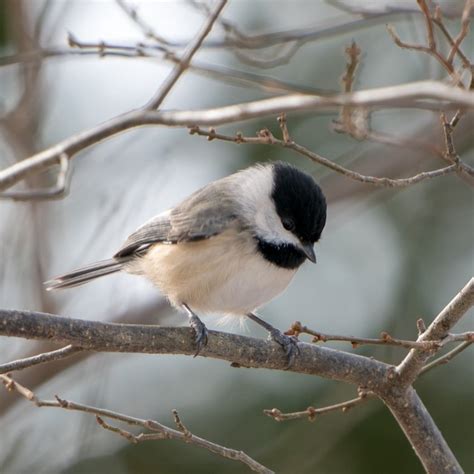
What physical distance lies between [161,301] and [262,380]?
1342 mm

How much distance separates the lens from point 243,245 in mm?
3549

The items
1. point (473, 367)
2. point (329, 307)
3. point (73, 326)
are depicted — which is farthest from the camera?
point (329, 307)

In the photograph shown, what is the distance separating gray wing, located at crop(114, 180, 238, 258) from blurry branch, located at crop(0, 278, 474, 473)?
2.29 ft

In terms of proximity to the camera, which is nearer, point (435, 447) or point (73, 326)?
point (73, 326)

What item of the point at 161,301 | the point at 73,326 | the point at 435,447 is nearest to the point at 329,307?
the point at 161,301

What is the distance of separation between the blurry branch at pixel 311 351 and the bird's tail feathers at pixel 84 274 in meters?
1.24

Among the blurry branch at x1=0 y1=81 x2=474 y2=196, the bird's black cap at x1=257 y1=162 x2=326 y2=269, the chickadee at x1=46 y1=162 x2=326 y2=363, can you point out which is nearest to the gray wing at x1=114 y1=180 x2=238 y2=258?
the chickadee at x1=46 y1=162 x2=326 y2=363

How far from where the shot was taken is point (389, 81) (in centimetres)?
653

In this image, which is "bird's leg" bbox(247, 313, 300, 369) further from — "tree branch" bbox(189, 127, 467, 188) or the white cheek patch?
"tree branch" bbox(189, 127, 467, 188)

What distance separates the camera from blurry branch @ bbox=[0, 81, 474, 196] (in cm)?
163

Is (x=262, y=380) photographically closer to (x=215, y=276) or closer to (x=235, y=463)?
(x=235, y=463)

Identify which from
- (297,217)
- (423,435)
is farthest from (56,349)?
(423,435)

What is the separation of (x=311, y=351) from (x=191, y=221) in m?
0.96

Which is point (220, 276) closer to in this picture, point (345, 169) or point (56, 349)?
point (56, 349)
